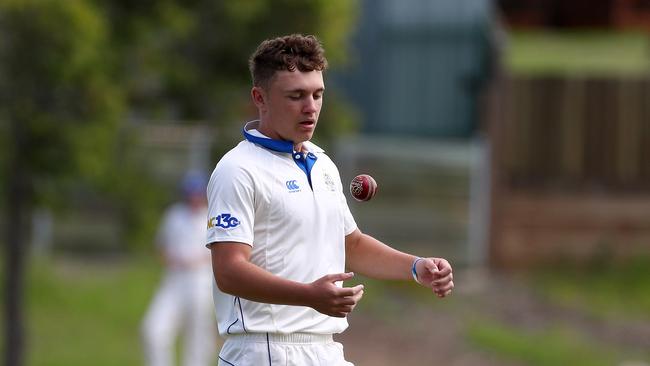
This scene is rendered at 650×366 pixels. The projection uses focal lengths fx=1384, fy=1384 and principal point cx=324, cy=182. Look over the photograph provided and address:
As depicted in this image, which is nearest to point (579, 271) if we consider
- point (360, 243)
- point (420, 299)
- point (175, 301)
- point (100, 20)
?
point (420, 299)

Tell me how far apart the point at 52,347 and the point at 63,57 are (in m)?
4.95

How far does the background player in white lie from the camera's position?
13.0 m

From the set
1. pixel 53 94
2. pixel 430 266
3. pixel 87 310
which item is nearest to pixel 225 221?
pixel 430 266

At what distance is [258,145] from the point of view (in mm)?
5285

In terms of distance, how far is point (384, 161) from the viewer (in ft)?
67.7

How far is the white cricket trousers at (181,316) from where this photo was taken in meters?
12.9

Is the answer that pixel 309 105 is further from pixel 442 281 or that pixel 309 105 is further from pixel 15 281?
pixel 15 281

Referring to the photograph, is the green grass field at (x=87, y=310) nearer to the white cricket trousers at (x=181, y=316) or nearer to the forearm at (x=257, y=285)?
the white cricket trousers at (x=181, y=316)

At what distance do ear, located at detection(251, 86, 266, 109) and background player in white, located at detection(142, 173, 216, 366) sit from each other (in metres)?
7.79

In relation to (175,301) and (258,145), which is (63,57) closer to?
(175,301)

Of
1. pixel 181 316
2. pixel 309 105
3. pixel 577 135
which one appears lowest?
pixel 181 316

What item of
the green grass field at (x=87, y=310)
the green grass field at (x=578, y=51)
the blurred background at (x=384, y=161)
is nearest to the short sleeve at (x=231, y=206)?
the blurred background at (x=384, y=161)

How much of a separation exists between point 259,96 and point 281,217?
47 centimetres

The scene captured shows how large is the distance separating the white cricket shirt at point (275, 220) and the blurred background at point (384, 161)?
21.4 ft
